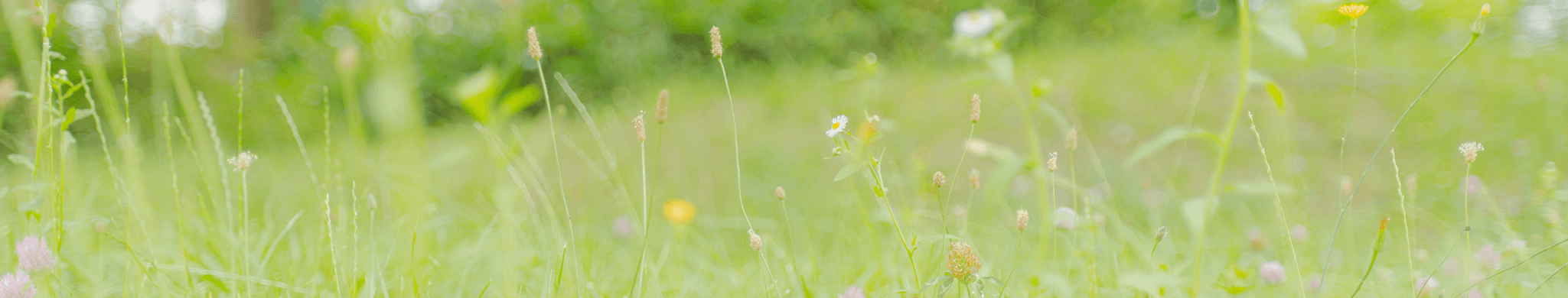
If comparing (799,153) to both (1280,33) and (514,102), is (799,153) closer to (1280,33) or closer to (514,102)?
(514,102)

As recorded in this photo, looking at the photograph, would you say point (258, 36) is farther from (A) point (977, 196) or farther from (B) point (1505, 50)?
(B) point (1505, 50)

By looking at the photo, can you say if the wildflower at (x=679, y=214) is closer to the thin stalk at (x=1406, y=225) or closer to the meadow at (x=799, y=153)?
the meadow at (x=799, y=153)

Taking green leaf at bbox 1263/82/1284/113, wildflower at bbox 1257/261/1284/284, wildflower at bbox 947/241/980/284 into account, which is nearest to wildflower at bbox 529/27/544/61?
wildflower at bbox 947/241/980/284

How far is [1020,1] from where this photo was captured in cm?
468

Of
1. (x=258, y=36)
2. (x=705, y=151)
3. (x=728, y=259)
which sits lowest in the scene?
(x=728, y=259)

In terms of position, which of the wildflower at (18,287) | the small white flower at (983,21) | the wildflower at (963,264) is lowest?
the wildflower at (18,287)

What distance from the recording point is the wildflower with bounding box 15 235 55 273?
0.84 meters

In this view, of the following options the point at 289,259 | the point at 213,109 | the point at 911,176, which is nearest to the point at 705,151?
the point at 911,176

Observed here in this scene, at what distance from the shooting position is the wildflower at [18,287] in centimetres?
91

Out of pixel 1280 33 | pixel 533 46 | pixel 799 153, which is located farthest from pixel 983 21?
pixel 799 153

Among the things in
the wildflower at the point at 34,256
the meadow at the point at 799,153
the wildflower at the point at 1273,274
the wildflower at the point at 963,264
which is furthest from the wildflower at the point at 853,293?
the wildflower at the point at 34,256

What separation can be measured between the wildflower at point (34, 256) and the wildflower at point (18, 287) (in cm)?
5

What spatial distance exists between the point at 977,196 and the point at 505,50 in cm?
358

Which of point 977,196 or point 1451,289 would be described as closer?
point 1451,289
